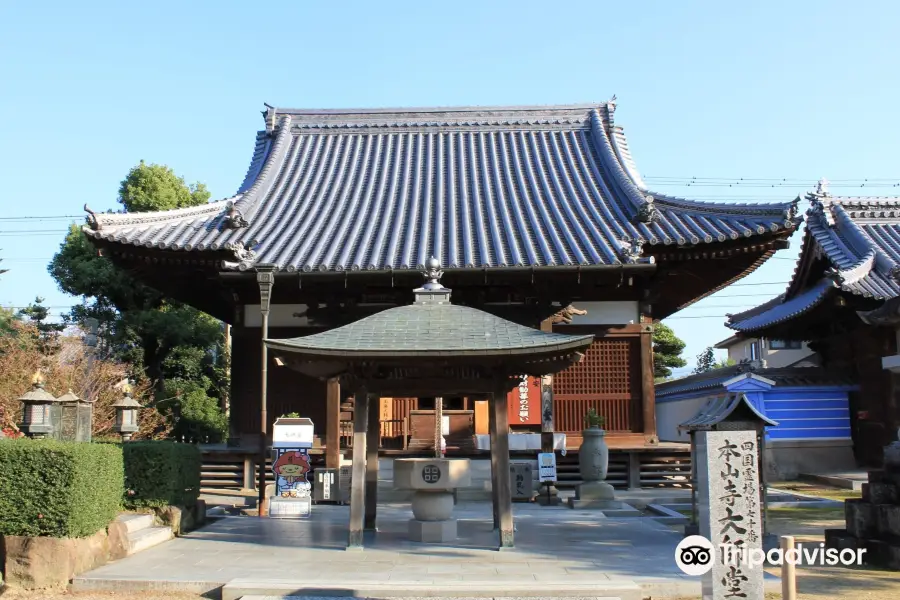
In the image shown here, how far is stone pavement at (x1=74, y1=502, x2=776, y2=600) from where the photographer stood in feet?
25.2

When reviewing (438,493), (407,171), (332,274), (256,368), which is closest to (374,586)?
(438,493)

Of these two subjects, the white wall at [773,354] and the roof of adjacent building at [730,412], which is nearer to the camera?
the roof of adjacent building at [730,412]

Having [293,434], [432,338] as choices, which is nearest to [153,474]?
[293,434]

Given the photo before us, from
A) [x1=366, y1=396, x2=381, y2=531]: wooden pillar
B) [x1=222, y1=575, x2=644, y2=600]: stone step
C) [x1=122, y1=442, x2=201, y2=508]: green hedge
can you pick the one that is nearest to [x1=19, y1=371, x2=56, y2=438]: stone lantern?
[x1=122, y1=442, x2=201, y2=508]: green hedge

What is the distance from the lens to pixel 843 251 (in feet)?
69.6

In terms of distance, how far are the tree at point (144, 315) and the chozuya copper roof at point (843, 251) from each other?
56.8 ft

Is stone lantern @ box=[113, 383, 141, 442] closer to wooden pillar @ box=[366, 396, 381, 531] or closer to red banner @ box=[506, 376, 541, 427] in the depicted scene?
wooden pillar @ box=[366, 396, 381, 531]

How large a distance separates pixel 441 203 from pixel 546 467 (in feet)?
21.5

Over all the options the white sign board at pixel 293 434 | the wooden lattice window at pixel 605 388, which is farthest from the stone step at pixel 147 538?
the wooden lattice window at pixel 605 388

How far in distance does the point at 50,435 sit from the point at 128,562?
3300 millimetres

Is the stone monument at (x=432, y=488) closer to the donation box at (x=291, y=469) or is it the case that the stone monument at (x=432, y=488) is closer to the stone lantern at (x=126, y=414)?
the donation box at (x=291, y=469)

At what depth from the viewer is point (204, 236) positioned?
51.3 ft

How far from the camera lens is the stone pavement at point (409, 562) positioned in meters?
7.68

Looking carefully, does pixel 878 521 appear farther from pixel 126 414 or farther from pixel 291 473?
pixel 126 414
